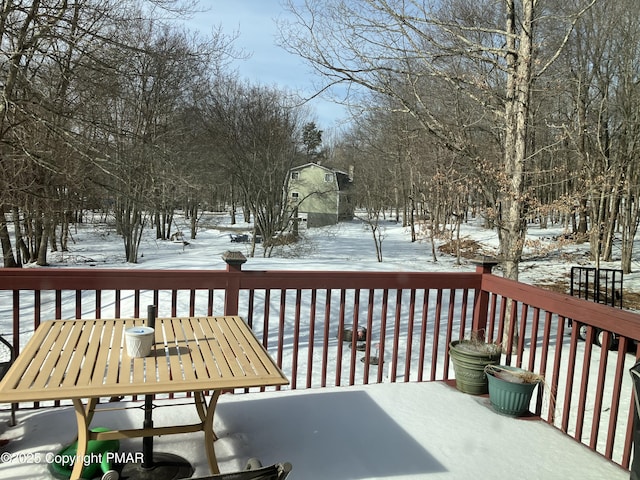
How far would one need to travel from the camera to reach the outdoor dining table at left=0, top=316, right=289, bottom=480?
159cm

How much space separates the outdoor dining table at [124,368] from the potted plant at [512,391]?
163 cm

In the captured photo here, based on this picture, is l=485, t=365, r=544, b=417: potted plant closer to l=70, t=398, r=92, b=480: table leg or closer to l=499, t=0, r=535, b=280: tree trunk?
l=70, t=398, r=92, b=480: table leg

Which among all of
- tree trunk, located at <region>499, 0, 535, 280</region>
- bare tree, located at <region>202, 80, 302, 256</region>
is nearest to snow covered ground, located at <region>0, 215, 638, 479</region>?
tree trunk, located at <region>499, 0, 535, 280</region>

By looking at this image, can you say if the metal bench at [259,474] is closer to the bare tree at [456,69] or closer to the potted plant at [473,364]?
the potted plant at [473,364]

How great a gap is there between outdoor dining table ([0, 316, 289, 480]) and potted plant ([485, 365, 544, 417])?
64.2 inches

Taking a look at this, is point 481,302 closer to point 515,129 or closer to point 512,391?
point 512,391

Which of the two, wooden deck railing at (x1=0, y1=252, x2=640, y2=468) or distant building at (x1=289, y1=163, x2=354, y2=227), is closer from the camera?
wooden deck railing at (x1=0, y1=252, x2=640, y2=468)

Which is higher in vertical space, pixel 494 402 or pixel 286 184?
pixel 286 184

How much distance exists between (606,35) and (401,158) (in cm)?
876

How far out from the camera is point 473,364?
3.18 metres

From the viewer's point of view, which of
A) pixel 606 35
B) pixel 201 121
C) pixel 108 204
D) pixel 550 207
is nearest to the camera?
pixel 550 207

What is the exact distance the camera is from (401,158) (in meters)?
20.2

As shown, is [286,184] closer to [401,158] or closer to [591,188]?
[401,158]

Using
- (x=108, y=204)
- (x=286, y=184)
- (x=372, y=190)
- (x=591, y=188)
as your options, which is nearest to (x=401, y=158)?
(x=372, y=190)
